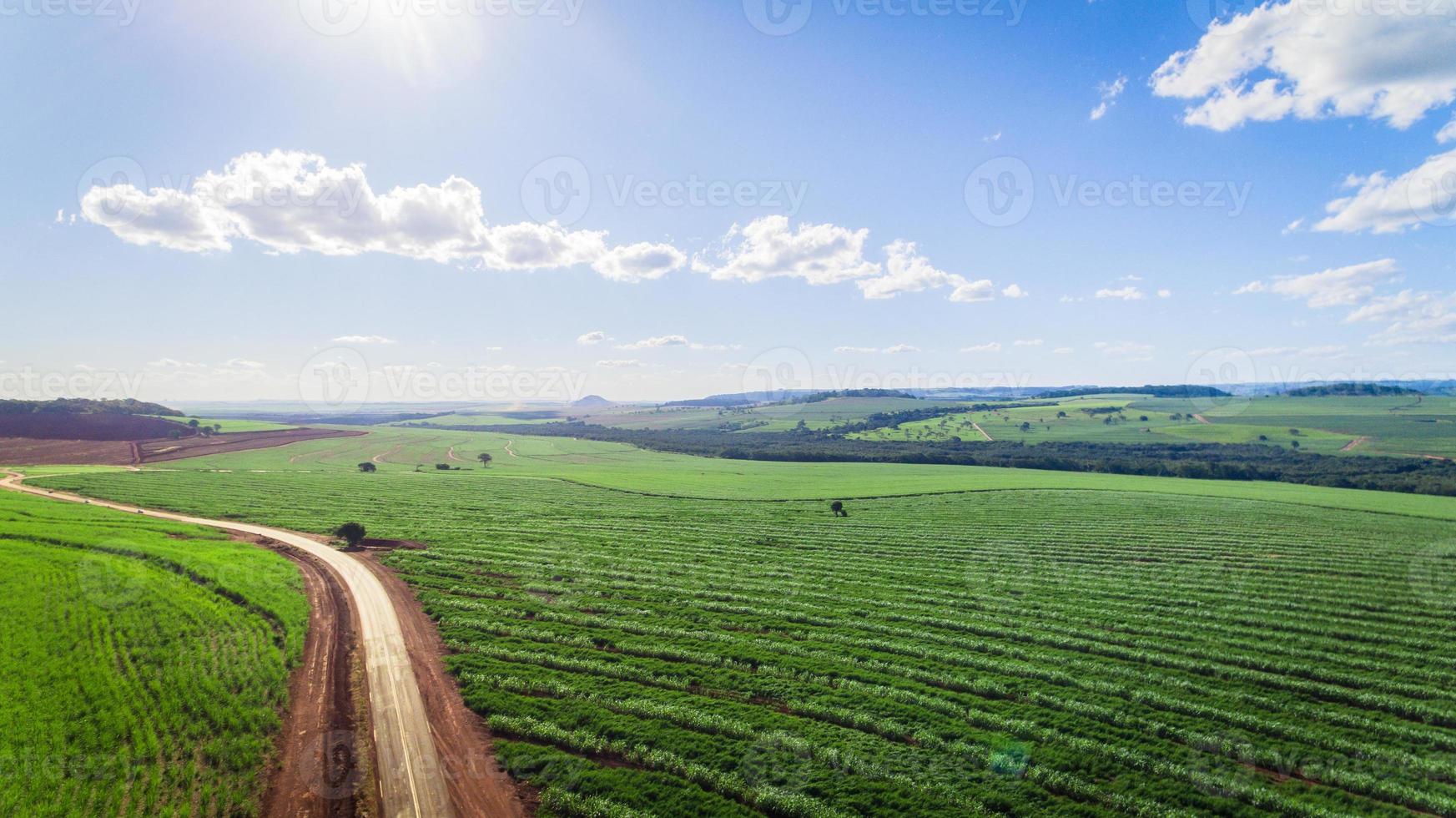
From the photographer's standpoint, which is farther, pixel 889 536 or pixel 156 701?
pixel 889 536

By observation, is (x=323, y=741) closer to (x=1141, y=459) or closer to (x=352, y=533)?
(x=352, y=533)

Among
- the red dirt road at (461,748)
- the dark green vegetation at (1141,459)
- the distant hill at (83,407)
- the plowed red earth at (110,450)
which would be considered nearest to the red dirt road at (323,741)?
the red dirt road at (461,748)

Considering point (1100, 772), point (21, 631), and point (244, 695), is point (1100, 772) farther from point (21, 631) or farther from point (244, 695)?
point (21, 631)

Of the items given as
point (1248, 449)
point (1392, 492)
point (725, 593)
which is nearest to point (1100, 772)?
point (725, 593)

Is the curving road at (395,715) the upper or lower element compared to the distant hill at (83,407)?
lower

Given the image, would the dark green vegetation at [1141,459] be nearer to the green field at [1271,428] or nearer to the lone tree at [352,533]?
the green field at [1271,428]

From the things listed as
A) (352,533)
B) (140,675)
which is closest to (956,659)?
(140,675)
